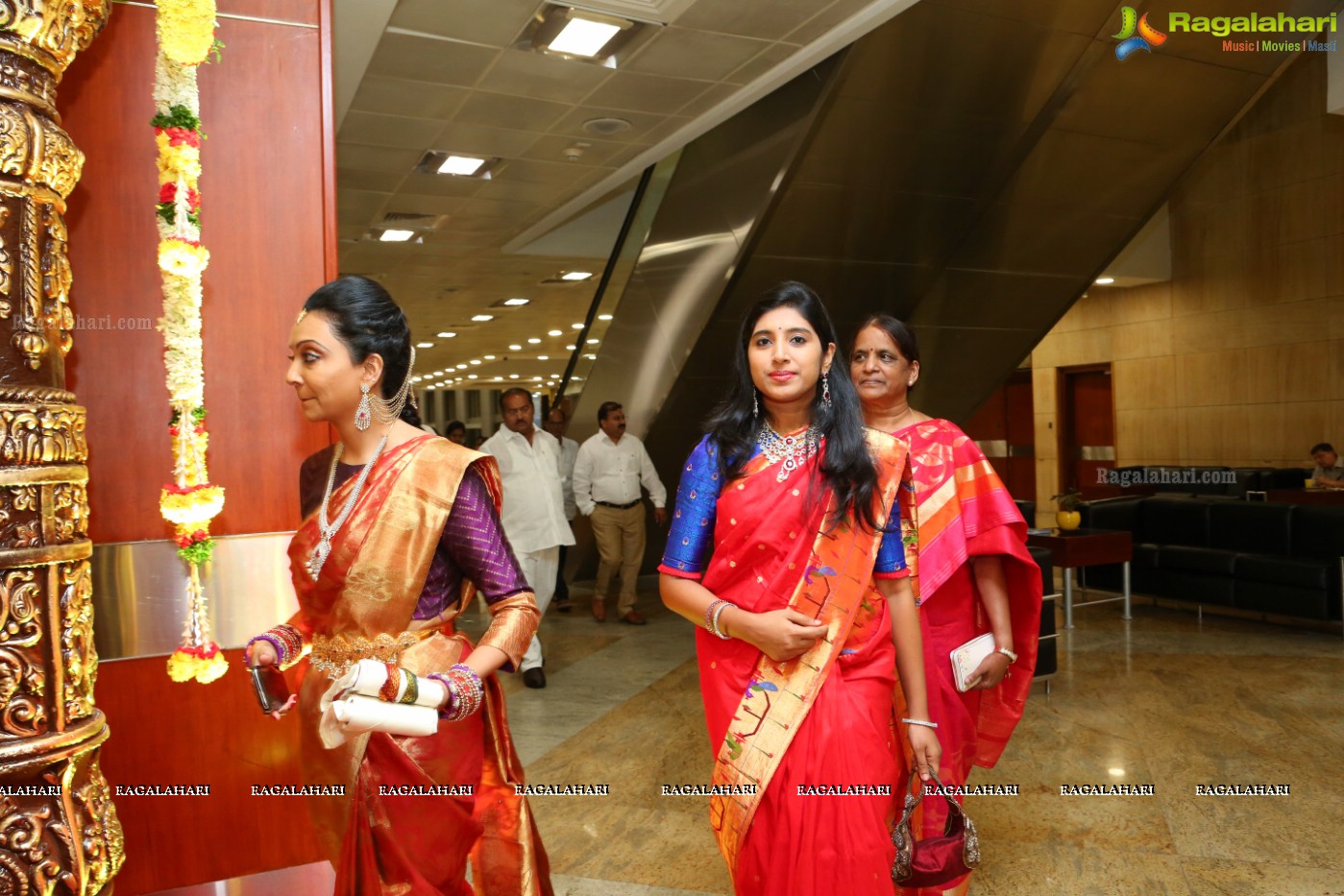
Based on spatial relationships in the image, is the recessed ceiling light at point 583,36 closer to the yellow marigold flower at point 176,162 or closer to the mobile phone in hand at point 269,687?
the yellow marigold flower at point 176,162

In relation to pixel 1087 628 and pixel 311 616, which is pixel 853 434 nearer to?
pixel 311 616

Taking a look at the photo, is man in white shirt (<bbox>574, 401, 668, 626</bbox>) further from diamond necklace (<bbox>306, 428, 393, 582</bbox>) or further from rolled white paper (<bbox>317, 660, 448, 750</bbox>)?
rolled white paper (<bbox>317, 660, 448, 750</bbox>)

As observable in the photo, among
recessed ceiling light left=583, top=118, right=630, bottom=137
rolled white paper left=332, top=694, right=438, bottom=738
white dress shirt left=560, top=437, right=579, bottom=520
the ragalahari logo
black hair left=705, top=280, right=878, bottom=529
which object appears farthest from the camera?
white dress shirt left=560, top=437, right=579, bottom=520

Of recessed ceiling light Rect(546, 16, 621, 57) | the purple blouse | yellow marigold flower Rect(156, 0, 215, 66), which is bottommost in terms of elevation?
the purple blouse

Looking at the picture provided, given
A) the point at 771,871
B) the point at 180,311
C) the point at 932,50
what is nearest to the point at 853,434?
the point at 771,871

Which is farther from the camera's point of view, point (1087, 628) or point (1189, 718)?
point (1087, 628)

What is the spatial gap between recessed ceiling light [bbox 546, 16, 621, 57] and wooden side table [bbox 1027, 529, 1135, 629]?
12.4 feet

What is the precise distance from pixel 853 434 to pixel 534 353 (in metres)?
19.3

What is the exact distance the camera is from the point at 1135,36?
6648 mm

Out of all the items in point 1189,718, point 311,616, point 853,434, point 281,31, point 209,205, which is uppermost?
point 281,31

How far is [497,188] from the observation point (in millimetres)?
8438

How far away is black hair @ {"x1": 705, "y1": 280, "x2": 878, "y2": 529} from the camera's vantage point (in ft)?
6.51

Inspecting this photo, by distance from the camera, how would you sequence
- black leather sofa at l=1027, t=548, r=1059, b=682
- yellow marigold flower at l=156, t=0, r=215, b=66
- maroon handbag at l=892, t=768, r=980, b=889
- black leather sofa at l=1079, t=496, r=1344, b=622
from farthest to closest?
black leather sofa at l=1079, t=496, r=1344, b=622, black leather sofa at l=1027, t=548, r=1059, b=682, yellow marigold flower at l=156, t=0, r=215, b=66, maroon handbag at l=892, t=768, r=980, b=889

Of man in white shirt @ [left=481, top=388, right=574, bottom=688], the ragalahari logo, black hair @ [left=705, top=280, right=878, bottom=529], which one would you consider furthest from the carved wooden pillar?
the ragalahari logo
